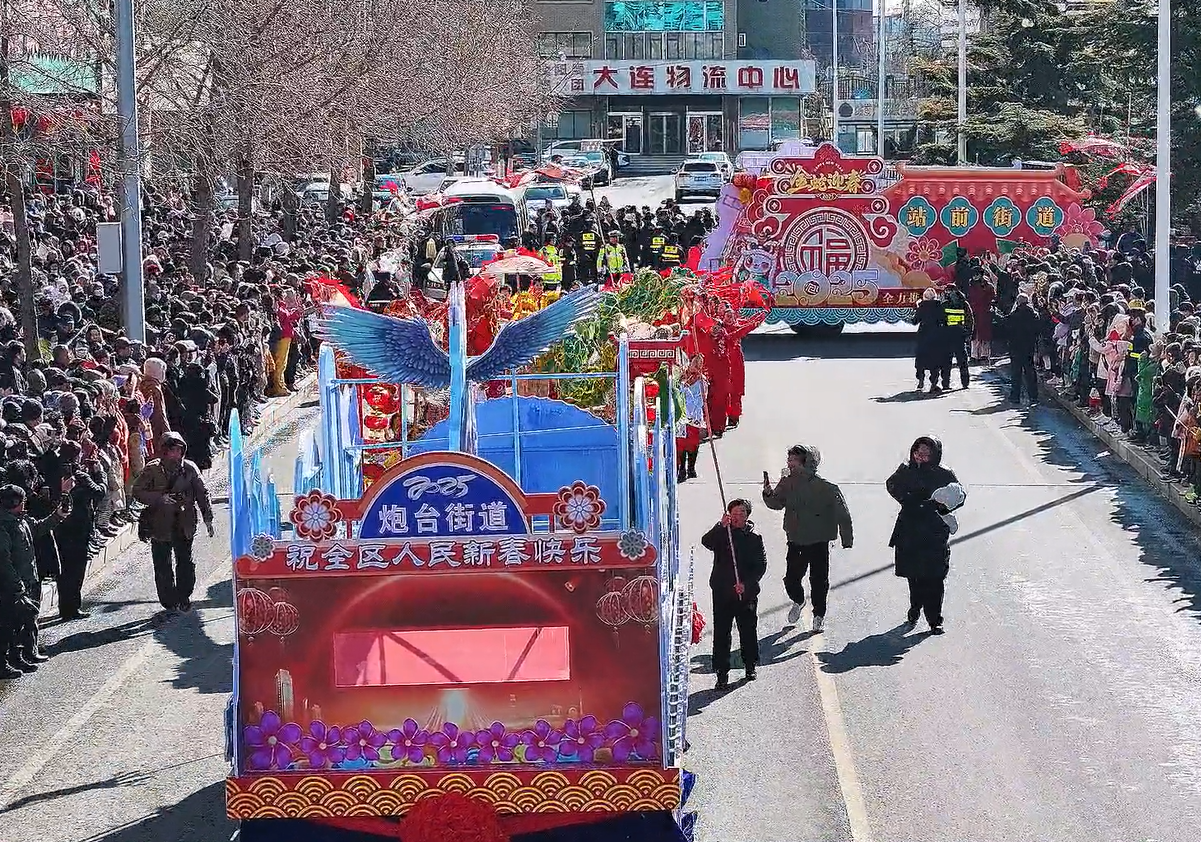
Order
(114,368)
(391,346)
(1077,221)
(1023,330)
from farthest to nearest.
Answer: (1077,221) → (1023,330) → (114,368) → (391,346)

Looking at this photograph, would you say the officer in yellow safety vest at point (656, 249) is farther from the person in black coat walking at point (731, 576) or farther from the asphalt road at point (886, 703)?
the person in black coat walking at point (731, 576)

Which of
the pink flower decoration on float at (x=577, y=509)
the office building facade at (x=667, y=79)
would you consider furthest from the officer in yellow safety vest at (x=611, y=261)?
the office building facade at (x=667, y=79)

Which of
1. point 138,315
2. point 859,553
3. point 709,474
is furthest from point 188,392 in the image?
point 859,553

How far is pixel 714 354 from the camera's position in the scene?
22.0 metres

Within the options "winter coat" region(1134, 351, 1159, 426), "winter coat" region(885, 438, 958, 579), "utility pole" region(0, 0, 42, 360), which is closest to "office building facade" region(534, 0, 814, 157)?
"utility pole" region(0, 0, 42, 360)

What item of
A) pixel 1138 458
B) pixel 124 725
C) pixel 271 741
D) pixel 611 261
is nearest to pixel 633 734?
pixel 271 741

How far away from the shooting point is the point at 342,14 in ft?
128

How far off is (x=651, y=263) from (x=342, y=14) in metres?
7.75

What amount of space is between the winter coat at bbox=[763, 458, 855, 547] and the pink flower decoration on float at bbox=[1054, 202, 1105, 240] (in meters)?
20.3

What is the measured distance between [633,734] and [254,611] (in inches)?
67.3

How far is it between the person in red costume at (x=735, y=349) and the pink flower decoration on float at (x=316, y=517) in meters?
13.5

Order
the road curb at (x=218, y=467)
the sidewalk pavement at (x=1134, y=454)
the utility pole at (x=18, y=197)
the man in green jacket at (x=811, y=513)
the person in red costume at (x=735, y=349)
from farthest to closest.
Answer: the person in red costume at (x=735, y=349) → the utility pole at (x=18, y=197) → the sidewalk pavement at (x=1134, y=454) → the road curb at (x=218, y=467) → the man in green jacket at (x=811, y=513)

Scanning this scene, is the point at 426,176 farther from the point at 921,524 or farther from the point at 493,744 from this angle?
the point at 493,744

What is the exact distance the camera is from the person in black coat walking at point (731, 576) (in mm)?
12727
